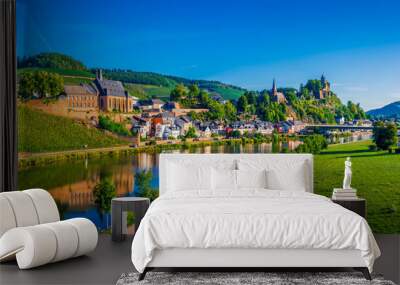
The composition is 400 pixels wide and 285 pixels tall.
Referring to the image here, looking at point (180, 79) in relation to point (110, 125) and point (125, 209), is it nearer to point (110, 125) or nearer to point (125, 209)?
point (110, 125)

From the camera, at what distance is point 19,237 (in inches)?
213

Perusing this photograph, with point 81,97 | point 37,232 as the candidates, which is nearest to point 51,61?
point 81,97

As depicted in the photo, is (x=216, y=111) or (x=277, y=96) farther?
(x=216, y=111)

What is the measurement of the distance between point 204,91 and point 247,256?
3767 millimetres

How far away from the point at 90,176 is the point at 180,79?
1.74 meters

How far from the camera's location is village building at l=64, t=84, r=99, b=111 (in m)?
8.31

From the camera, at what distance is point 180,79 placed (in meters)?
8.35

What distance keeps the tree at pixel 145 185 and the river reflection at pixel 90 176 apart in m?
0.05

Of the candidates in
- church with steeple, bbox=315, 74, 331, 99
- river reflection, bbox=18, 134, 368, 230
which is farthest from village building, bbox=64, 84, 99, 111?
church with steeple, bbox=315, 74, 331, 99

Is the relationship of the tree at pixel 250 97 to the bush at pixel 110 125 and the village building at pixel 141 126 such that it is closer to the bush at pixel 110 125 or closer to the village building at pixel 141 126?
the village building at pixel 141 126

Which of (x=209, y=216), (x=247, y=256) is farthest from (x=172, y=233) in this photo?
(x=247, y=256)

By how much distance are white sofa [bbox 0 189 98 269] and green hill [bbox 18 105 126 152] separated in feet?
6.65

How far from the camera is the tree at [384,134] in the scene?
8.29 m

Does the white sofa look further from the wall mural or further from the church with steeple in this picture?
the church with steeple
